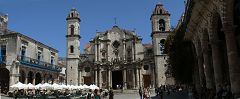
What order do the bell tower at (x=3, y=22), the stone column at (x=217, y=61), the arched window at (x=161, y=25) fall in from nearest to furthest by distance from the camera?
the stone column at (x=217, y=61), the bell tower at (x=3, y=22), the arched window at (x=161, y=25)

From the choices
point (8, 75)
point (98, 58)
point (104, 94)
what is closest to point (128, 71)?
point (98, 58)

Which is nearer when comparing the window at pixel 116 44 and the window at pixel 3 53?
the window at pixel 3 53

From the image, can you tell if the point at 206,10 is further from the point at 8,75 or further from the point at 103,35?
the point at 103,35

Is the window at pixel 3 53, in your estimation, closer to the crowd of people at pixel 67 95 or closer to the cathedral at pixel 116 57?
the crowd of people at pixel 67 95

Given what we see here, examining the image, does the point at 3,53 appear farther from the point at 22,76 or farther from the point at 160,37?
the point at 160,37

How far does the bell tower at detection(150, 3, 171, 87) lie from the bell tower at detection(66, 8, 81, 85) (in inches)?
489

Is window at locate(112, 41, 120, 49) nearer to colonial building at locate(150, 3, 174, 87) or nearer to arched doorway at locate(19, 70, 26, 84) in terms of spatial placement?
colonial building at locate(150, 3, 174, 87)

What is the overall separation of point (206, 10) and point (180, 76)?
13963 millimetres

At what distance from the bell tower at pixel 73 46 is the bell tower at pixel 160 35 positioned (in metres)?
12.4

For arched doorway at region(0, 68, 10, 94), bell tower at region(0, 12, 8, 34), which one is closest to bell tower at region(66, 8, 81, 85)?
bell tower at region(0, 12, 8, 34)

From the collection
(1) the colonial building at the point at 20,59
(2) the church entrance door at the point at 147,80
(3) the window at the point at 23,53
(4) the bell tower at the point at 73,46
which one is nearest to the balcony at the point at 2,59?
(1) the colonial building at the point at 20,59

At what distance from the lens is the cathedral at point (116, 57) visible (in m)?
49.3

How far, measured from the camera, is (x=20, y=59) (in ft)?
123

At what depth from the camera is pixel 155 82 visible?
4794cm
